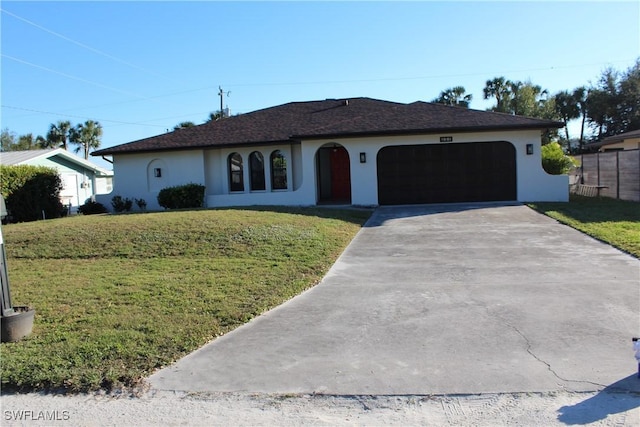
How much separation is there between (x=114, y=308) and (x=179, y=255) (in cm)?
360

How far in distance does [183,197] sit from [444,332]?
52.2 ft

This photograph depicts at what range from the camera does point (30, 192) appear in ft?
64.2

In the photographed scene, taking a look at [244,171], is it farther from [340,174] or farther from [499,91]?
[499,91]

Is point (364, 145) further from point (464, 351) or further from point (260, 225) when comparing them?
point (464, 351)

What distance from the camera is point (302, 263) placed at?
9.17 meters

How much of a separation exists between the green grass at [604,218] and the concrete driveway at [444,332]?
917mm

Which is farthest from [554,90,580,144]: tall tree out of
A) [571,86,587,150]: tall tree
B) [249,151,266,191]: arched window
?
[249,151,266,191]: arched window

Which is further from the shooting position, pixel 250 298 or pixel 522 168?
pixel 522 168

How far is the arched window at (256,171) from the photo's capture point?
22.2 meters

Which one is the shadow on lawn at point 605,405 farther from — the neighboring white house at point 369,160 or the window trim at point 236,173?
the window trim at point 236,173

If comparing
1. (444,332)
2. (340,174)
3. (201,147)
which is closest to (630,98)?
(340,174)

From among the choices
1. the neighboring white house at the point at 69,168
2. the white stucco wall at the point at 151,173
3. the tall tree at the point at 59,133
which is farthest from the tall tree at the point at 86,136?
the white stucco wall at the point at 151,173

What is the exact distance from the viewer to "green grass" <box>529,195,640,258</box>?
10.3 m

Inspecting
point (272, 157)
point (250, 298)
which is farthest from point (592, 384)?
point (272, 157)
